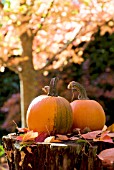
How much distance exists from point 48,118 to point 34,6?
2270 millimetres

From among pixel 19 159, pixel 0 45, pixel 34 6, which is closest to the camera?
pixel 19 159

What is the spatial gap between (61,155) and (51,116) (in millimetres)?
210

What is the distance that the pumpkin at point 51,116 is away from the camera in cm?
159

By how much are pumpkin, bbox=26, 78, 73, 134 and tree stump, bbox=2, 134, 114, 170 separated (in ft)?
0.40

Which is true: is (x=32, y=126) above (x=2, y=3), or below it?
below

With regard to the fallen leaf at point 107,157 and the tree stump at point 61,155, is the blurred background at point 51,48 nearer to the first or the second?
the tree stump at point 61,155

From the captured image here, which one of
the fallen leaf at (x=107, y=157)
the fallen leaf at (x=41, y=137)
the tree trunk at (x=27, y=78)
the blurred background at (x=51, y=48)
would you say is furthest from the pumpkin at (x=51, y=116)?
the tree trunk at (x=27, y=78)

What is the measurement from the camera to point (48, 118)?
1593 millimetres

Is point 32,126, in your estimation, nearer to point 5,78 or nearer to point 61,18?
point 61,18

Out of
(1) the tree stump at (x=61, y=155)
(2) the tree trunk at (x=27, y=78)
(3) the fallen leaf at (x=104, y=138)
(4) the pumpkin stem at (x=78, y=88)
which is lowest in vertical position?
(1) the tree stump at (x=61, y=155)

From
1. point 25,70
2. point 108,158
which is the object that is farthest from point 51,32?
point 108,158

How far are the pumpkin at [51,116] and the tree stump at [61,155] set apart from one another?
0.12 m

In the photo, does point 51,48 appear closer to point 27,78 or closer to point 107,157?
point 27,78

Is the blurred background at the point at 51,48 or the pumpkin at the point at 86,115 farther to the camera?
the blurred background at the point at 51,48
